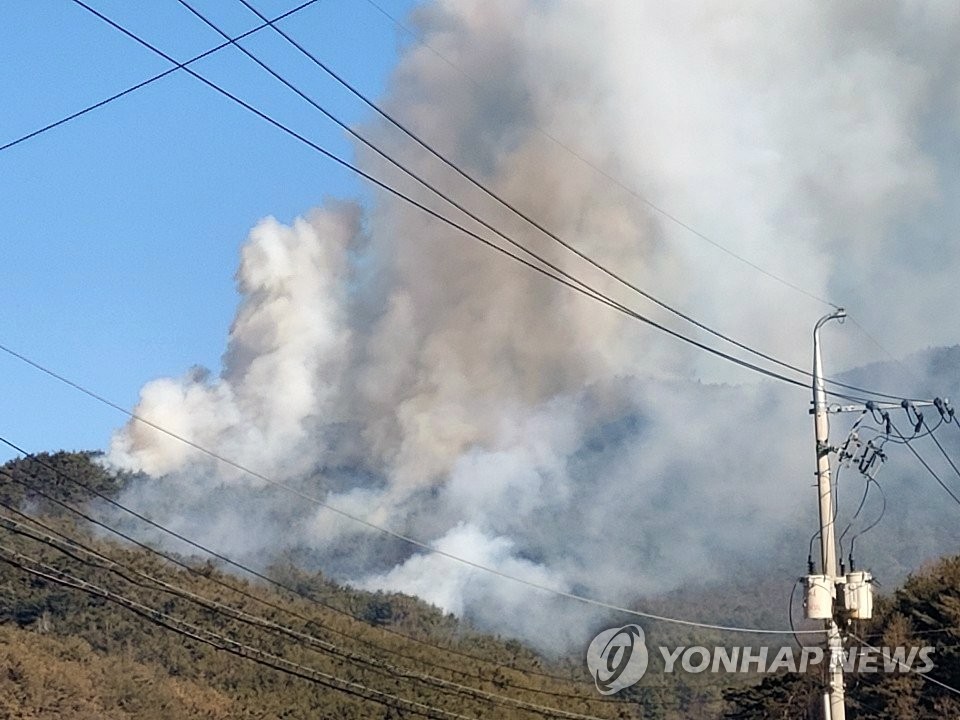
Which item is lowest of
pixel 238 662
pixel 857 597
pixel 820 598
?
pixel 820 598

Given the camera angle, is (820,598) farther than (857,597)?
No

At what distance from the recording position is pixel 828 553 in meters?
22.9

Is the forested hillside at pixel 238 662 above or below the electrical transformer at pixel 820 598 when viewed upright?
above

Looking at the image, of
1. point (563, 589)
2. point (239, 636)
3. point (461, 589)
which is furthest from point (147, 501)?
point (239, 636)

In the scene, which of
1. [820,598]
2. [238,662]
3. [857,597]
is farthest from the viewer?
[238,662]

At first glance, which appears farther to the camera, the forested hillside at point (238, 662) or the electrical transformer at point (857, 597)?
the forested hillside at point (238, 662)

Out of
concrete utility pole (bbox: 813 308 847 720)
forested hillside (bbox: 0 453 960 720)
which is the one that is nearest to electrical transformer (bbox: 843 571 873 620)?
concrete utility pole (bbox: 813 308 847 720)

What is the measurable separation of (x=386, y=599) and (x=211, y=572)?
51550 mm

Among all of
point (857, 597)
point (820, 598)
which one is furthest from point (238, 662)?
point (820, 598)

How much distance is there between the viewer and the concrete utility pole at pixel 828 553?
22.0 metres

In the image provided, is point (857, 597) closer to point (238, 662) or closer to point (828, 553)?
point (828, 553)

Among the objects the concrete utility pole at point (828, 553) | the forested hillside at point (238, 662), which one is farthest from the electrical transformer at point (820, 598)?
the forested hillside at point (238, 662)

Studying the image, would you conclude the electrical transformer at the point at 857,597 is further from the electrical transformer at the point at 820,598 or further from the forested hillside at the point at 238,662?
the forested hillside at the point at 238,662

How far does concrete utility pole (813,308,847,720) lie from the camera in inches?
867
